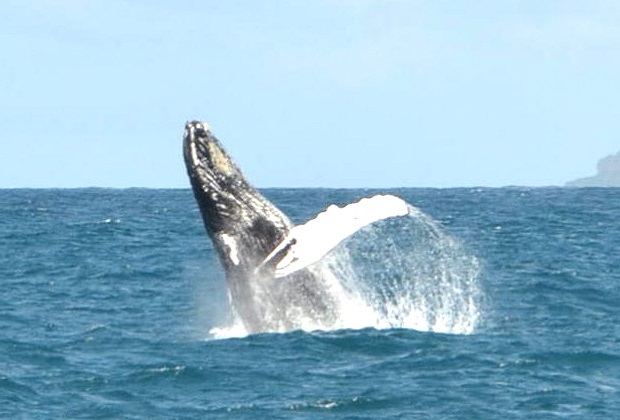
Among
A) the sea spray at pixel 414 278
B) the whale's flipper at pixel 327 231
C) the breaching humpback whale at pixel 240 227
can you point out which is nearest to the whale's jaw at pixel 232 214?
the breaching humpback whale at pixel 240 227

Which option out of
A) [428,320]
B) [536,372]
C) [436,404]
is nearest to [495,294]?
[428,320]

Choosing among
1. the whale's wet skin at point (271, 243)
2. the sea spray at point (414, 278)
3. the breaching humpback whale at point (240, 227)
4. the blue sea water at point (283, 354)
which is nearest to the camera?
the blue sea water at point (283, 354)

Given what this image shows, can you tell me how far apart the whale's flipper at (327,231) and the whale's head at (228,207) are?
0.56 metres

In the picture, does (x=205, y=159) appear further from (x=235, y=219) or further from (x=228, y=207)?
(x=235, y=219)

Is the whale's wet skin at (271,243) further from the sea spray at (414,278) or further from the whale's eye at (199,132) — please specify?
the sea spray at (414,278)

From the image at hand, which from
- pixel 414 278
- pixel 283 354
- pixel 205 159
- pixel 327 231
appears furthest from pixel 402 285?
pixel 327 231

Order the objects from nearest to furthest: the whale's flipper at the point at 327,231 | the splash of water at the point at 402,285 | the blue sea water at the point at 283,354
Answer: the blue sea water at the point at 283,354 → the whale's flipper at the point at 327,231 → the splash of water at the point at 402,285

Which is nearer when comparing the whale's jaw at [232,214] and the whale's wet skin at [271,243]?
the whale's wet skin at [271,243]

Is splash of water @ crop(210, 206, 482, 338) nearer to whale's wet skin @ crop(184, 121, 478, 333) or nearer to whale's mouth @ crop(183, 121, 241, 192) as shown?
whale's wet skin @ crop(184, 121, 478, 333)

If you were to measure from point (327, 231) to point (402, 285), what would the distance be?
998cm

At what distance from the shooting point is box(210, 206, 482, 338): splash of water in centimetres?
1938

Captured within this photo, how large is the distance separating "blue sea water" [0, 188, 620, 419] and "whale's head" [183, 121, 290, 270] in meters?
1.04

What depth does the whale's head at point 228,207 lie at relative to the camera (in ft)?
58.9

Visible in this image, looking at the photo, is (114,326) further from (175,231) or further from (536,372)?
(175,231)
